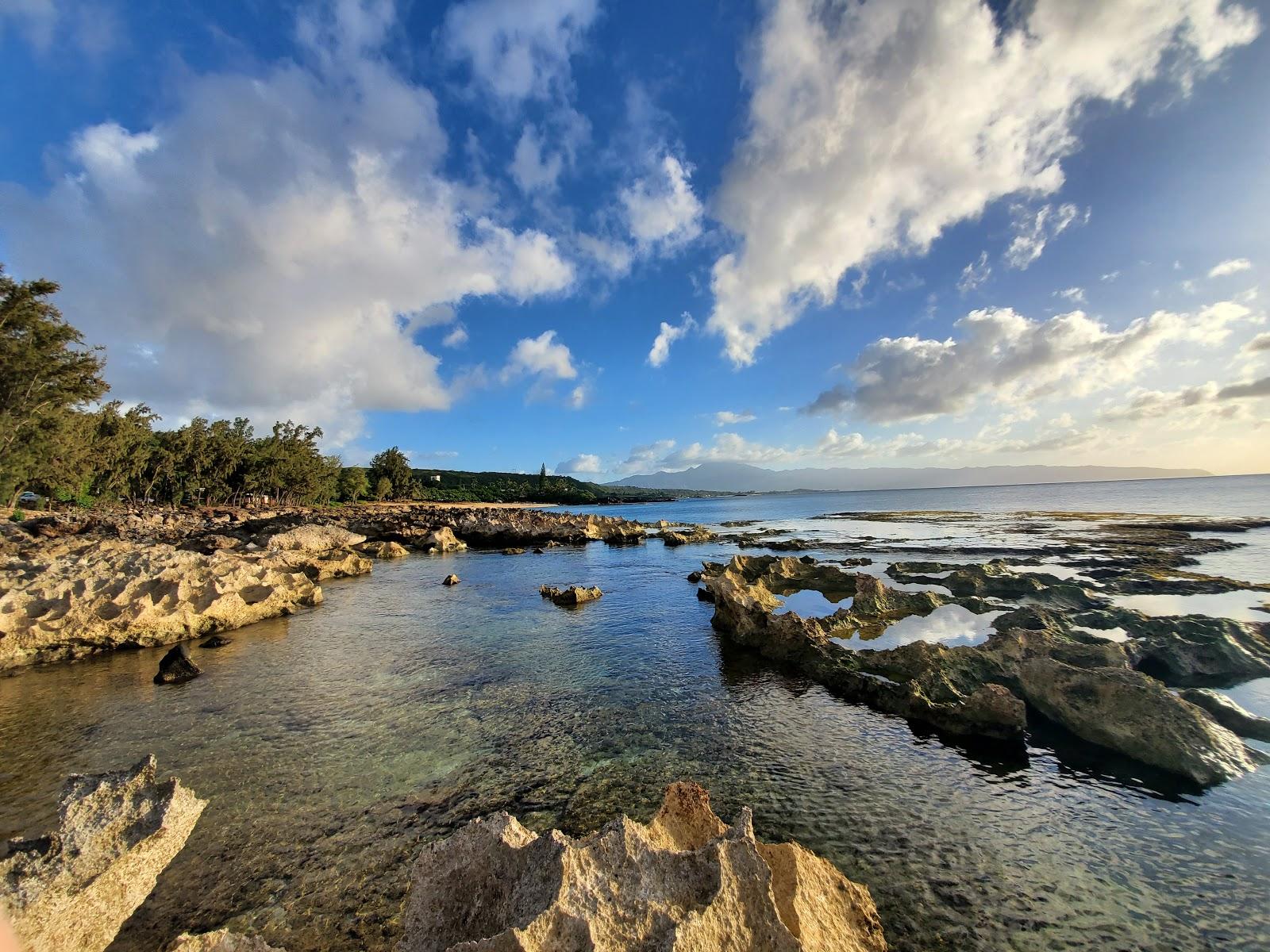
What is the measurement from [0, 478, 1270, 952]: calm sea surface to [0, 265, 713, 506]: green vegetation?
118ft

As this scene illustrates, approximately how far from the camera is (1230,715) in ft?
33.0

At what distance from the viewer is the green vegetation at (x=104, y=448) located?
112 feet

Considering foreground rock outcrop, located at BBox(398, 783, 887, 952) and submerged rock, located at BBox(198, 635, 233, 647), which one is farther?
submerged rock, located at BBox(198, 635, 233, 647)

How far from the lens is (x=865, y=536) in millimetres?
57406

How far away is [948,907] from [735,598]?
1192cm

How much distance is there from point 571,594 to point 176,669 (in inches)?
571

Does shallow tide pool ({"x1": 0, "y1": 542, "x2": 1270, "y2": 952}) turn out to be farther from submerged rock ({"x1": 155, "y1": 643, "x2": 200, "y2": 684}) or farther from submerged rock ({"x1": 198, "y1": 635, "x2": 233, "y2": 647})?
submerged rock ({"x1": 198, "y1": 635, "x2": 233, "y2": 647})

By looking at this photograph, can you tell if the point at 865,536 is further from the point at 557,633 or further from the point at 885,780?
the point at 885,780

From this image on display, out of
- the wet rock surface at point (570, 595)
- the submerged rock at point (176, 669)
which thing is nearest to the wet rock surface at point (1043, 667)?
the wet rock surface at point (570, 595)

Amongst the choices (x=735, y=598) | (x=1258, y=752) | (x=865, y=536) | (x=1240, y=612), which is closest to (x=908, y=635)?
(x=735, y=598)

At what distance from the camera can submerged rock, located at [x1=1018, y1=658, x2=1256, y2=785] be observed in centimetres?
855

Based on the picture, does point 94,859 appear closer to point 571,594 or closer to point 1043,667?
point 1043,667

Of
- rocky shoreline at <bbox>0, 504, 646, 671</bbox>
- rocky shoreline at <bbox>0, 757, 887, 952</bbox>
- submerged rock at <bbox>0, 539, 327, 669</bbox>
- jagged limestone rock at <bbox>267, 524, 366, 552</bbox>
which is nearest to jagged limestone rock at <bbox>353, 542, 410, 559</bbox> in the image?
jagged limestone rock at <bbox>267, 524, 366, 552</bbox>

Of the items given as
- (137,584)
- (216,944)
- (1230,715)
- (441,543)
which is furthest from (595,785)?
(441,543)
